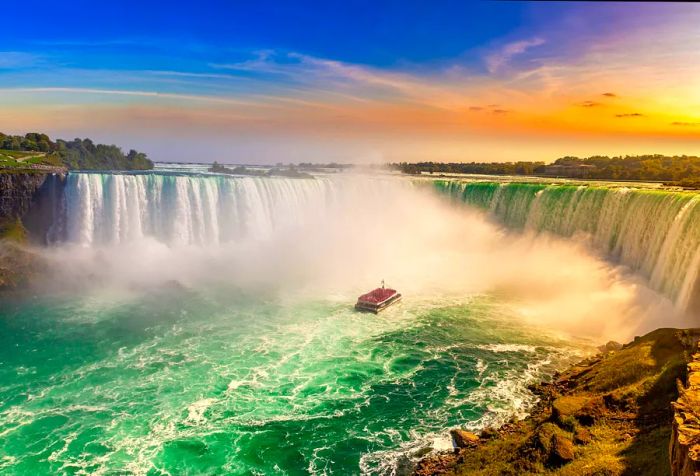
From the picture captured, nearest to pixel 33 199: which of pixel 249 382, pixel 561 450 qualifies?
pixel 249 382

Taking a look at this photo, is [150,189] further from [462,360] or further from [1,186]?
[462,360]

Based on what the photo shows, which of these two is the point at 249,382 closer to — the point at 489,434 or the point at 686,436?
the point at 489,434

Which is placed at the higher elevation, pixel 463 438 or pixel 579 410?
pixel 579 410

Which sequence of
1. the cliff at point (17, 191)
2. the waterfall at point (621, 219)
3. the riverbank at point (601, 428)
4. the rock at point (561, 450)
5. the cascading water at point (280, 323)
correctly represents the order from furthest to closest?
the cliff at point (17, 191)
the waterfall at point (621, 219)
the cascading water at point (280, 323)
the rock at point (561, 450)
the riverbank at point (601, 428)

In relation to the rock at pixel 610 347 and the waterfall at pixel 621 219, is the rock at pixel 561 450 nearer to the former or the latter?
the rock at pixel 610 347

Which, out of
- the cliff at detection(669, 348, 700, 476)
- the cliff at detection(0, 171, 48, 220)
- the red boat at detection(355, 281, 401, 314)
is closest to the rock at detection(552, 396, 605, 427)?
the cliff at detection(669, 348, 700, 476)

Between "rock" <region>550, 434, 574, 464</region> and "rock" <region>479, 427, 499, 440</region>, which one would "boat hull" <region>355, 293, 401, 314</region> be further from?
"rock" <region>550, 434, 574, 464</region>

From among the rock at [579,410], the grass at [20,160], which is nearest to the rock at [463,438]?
the rock at [579,410]
